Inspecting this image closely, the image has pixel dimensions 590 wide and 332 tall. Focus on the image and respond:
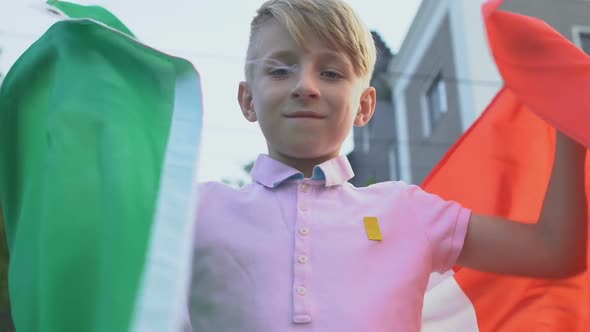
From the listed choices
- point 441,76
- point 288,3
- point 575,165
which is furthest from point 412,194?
point 441,76

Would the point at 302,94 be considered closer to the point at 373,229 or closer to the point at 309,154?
the point at 309,154

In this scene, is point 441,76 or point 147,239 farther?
point 441,76

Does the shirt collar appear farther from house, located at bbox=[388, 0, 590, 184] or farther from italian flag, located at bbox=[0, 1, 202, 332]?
house, located at bbox=[388, 0, 590, 184]

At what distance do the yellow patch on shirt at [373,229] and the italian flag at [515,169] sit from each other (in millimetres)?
372

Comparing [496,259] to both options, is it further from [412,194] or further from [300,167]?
[300,167]

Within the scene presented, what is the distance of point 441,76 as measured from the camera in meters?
10.3

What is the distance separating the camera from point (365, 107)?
5.45ft

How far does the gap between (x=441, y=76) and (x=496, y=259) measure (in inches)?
361

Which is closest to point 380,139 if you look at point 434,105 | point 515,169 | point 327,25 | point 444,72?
point 434,105

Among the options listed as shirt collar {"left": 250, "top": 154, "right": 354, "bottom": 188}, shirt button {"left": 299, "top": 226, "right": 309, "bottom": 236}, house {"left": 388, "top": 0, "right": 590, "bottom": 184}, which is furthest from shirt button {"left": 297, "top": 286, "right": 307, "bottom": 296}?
house {"left": 388, "top": 0, "right": 590, "bottom": 184}

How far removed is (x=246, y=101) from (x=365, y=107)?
0.92ft

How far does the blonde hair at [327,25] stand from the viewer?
147cm

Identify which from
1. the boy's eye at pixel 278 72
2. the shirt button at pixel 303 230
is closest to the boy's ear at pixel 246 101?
the boy's eye at pixel 278 72

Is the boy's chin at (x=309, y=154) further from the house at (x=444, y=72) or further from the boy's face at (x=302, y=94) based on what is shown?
the house at (x=444, y=72)
